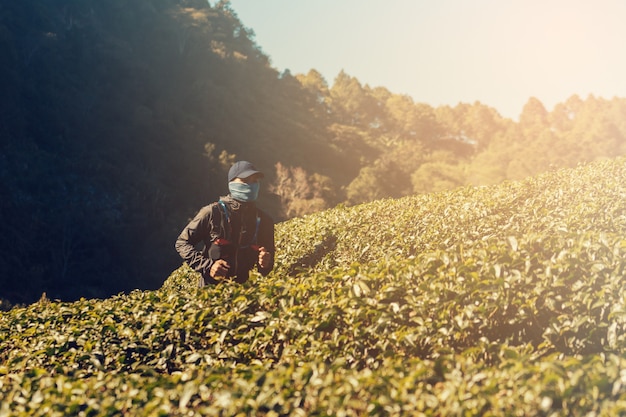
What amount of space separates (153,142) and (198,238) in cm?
4018

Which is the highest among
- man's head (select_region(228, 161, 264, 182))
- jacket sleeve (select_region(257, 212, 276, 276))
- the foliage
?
man's head (select_region(228, 161, 264, 182))

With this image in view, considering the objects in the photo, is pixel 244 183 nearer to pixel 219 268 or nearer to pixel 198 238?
pixel 198 238

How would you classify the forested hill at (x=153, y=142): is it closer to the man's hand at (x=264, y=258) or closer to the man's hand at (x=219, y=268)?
the man's hand at (x=264, y=258)

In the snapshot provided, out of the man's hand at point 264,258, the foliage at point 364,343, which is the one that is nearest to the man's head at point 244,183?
the man's hand at point 264,258

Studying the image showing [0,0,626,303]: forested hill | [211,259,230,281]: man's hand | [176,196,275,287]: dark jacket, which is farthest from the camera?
[0,0,626,303]: forested hill

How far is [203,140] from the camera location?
48.8m

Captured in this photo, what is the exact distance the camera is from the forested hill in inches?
1214

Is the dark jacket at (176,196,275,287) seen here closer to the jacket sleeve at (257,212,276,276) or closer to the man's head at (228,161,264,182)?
the jacket sleeve at (257,212,276,276)

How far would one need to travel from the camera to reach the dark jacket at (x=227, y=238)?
664cm

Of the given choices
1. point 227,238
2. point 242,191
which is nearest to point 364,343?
point 227,238

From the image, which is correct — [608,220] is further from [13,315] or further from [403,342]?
[13,315]

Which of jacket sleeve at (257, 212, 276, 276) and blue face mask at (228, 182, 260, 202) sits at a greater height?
blue face mask at (228, 182, 260, 202)

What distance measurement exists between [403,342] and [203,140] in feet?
150

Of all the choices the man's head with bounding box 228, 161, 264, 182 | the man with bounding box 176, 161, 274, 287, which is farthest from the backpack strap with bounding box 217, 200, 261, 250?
the man's head with bounding box 228, 161, 264, 182
